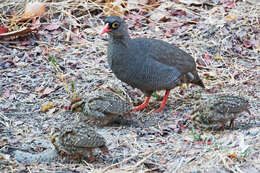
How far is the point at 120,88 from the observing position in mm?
7230

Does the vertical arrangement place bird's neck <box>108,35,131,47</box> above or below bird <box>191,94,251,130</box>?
above

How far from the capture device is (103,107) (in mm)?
6078

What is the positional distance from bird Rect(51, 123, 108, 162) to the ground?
0.13 metres

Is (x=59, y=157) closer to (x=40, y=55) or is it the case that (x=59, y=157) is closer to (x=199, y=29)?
(x=40, y=55)

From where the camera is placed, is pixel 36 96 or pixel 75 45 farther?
pixel 75 45

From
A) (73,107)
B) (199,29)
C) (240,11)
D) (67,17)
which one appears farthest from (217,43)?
(73,107)

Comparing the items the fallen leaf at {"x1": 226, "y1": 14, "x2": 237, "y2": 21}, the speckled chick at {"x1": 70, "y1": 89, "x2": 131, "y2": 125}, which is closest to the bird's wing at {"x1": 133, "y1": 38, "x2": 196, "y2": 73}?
the speckled chick at {"x1": 70, "y1": 89, "x2": 131, "y2": 125}

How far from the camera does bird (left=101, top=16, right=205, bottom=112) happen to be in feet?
21.5

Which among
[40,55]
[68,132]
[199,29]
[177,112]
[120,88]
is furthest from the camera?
[199,29]

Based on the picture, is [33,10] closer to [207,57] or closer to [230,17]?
[207,57]

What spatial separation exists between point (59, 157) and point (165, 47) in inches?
93.3

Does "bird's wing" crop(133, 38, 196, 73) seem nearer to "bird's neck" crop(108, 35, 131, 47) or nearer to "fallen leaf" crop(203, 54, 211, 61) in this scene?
"bird's neck" crop(108, 35, 131, 47)

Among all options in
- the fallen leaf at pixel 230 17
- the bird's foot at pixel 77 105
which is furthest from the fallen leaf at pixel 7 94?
the fallen leaf at pixel 230 17

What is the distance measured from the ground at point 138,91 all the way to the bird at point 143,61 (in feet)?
1.46
